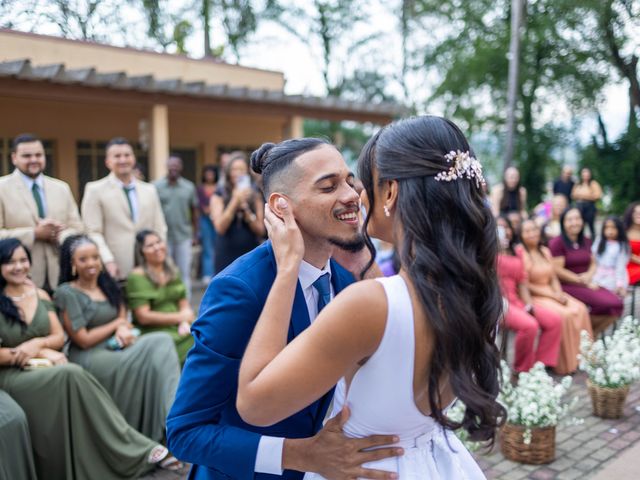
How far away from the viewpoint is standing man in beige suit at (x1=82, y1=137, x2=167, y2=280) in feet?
18.4

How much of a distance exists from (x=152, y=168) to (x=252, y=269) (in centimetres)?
928

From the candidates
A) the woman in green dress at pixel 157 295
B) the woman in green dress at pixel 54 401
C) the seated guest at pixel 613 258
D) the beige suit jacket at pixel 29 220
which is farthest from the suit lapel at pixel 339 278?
the seated guest at pixel 613 258

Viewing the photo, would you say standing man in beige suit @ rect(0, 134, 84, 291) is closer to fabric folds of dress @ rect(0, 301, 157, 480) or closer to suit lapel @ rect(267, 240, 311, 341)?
fabric folds of dress @ rect(0, 301, 157, 480)

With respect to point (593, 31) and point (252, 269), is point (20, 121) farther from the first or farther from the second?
point (593, 31)

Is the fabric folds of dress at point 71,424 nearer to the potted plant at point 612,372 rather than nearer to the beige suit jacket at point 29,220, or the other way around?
the beige suit jacket at point 29,220

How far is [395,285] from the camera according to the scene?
1.45m

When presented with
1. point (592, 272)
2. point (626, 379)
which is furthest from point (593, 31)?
point (626, 379)

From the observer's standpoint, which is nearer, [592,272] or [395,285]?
[395,285]

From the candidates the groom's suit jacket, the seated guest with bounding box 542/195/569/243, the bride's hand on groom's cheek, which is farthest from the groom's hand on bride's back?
the seated guest with bounding box 542/195/569/243

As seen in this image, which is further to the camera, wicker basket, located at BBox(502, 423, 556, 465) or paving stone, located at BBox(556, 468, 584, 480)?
wicker basket, located at BBox(502, 423, 556, 465)

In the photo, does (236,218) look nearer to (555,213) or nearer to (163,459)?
(163,459)

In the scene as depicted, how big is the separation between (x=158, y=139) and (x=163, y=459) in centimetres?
724

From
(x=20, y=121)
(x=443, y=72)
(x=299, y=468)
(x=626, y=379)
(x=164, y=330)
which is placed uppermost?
(x=443, y=72)

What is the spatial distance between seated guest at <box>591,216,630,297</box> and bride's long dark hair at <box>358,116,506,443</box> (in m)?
6.52
